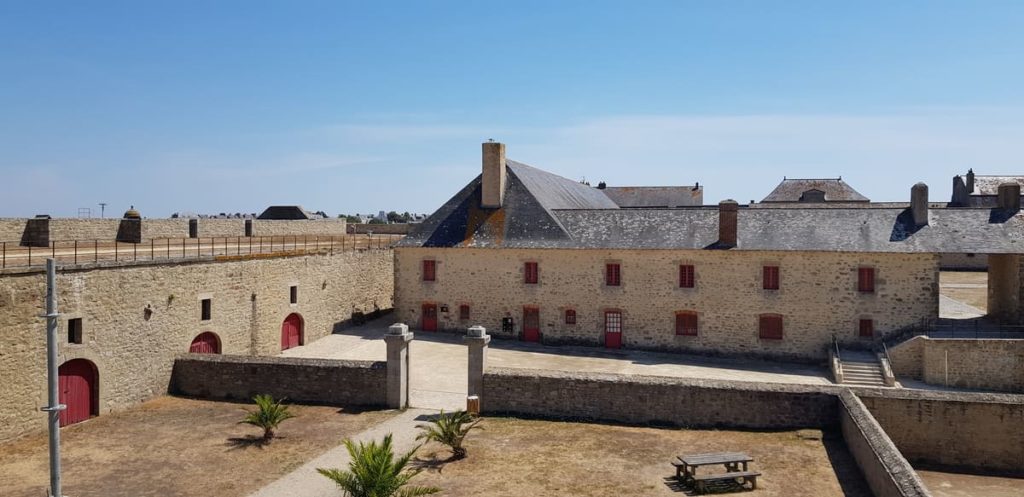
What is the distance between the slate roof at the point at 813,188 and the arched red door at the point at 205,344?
43.0m

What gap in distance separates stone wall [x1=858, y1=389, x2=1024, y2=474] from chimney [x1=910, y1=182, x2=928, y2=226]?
482 inches

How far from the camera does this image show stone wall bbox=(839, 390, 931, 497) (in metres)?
10.2

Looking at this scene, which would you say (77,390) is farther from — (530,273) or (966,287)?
(966,287)

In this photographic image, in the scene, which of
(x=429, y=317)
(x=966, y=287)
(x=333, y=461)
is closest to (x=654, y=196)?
(x=966, y=287)

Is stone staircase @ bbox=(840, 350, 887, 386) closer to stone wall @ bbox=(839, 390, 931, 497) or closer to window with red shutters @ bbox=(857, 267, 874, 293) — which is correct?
window with red shutters @ bbox=(857, 267, 874, 293)

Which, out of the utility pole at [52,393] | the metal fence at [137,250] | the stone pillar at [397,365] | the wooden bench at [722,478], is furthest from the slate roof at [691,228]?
the utility pole at [52,393]

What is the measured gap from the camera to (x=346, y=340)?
1088 inches

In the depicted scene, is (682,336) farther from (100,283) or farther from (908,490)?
(100,283)

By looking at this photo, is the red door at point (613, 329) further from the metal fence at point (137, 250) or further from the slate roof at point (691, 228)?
the metal fence at point (137, 250)

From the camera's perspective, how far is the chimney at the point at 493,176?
30828 millimetres

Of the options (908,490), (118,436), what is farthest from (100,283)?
(908,490)

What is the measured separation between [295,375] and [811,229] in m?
19.3

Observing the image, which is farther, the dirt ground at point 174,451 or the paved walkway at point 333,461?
the dirt ground at point 174,451

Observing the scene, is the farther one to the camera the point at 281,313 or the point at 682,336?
the point at 682,336
